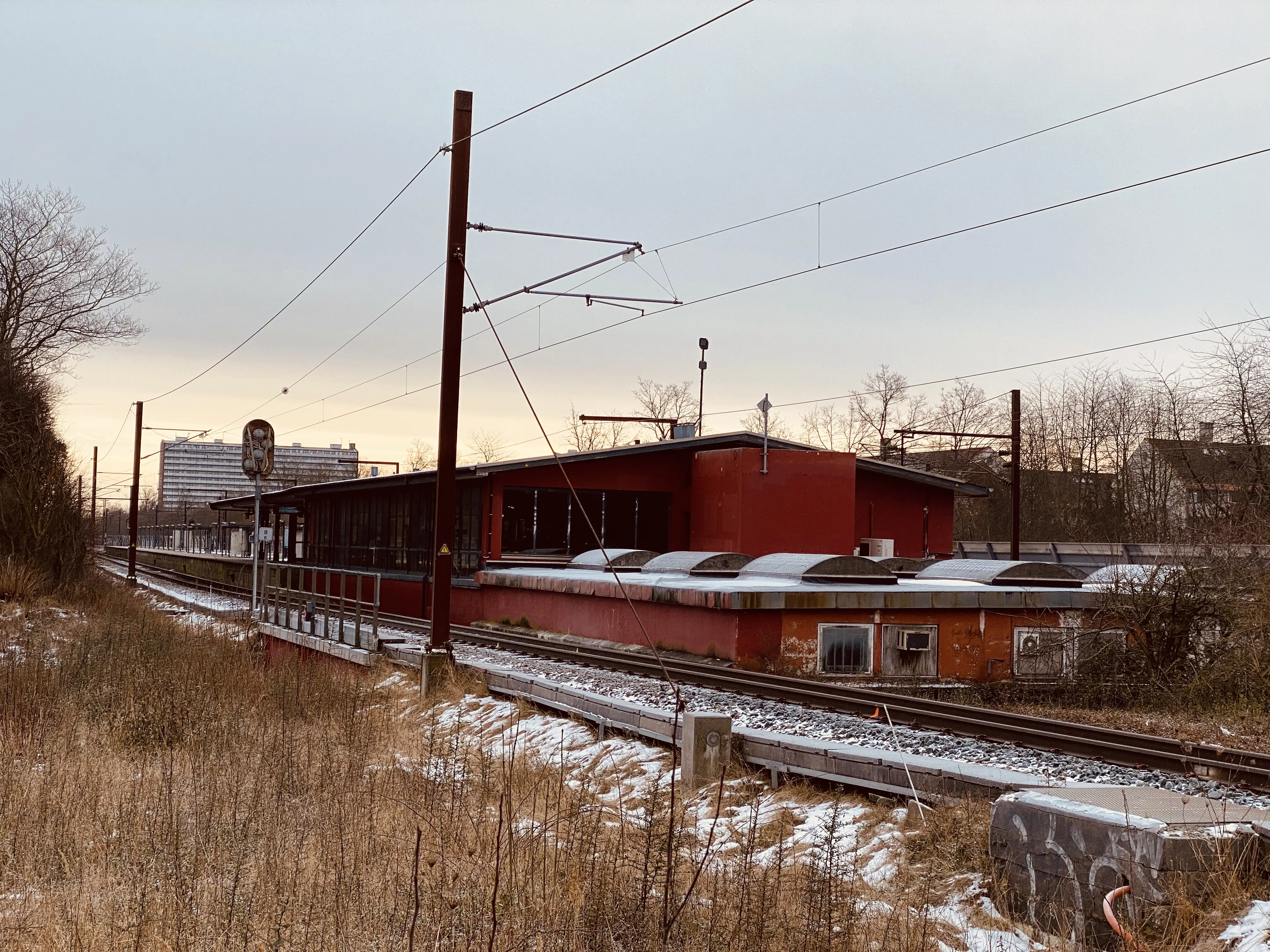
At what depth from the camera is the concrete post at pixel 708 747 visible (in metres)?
8.94

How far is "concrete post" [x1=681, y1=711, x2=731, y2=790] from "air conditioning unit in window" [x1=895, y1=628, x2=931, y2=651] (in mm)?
12495

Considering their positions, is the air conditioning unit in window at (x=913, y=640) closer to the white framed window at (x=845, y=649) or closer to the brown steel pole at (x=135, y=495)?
the white framed window at (x=845, y=649)

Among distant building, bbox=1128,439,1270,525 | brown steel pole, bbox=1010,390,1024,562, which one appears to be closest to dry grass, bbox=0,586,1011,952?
distant building, bbox=1128,439,1270,525

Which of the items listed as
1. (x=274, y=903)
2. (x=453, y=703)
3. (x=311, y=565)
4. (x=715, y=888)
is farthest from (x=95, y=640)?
(x=311, y=565)

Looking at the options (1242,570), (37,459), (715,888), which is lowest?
(715,888)

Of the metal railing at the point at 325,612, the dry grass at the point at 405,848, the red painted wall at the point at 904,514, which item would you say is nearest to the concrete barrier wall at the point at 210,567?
the metal railing at the point at 325,612

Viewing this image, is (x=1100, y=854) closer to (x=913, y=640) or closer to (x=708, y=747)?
(x=708, y=747)

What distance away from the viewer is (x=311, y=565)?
4762cm

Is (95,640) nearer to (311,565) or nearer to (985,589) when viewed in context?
(985,589)

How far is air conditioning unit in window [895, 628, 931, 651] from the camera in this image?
2083 cm

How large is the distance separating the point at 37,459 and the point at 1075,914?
28.0 metres

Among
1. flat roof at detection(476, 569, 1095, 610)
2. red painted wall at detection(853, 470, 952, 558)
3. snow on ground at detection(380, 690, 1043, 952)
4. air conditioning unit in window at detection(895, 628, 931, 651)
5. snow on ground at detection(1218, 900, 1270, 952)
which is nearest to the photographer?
snow on ground at detection(1218, 900, 1270, 952)

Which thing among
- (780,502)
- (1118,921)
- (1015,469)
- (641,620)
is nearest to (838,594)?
(641,620)

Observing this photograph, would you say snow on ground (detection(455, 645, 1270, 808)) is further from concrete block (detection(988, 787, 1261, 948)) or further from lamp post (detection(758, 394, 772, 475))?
lamp post (detection(758, 394, 772, 475))
